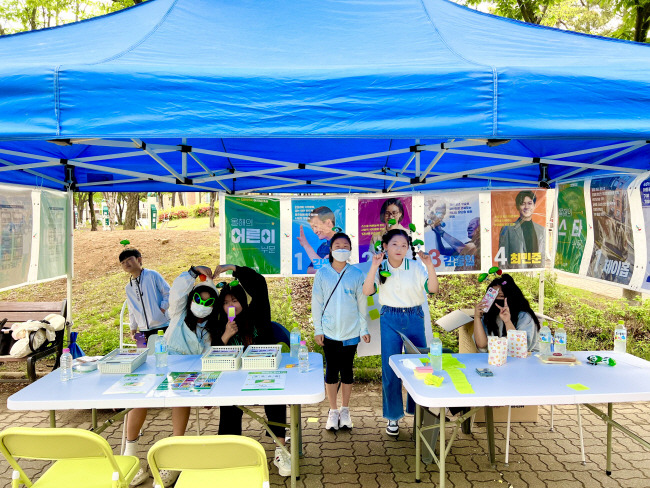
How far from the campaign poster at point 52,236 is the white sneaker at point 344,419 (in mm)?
3144

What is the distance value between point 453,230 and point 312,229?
5.18 ft

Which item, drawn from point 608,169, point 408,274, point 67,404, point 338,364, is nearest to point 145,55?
point 67,404

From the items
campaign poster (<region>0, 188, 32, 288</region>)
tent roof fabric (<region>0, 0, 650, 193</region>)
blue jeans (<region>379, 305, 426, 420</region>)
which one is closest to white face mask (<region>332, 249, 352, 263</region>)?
blue jeans (<region>379, 305, 426, 420</region>)

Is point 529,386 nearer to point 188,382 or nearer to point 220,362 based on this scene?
point 220,362

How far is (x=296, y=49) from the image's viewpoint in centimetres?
231

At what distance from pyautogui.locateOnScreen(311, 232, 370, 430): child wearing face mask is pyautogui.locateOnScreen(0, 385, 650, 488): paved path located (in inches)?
13.8

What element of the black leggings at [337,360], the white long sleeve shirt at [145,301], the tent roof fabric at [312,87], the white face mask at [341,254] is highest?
the tent roof fabric at [312,87]

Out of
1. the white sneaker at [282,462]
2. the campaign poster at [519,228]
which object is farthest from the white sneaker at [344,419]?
the campaign poster at [519,228]

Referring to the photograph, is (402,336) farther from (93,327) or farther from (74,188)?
(93,327)

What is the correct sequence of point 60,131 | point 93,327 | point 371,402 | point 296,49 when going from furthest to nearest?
point 93,327 → point 371,402 → point 296,49 → point 60,131

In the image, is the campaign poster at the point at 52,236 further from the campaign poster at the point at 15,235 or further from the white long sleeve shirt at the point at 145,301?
the white long sleeve shirt at the point at 145,301

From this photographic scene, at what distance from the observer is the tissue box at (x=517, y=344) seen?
3.23 metres

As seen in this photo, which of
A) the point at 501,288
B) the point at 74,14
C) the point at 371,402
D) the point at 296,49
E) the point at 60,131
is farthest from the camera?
the point at 74,14

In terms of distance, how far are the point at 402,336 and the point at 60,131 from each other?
265 centimetres
